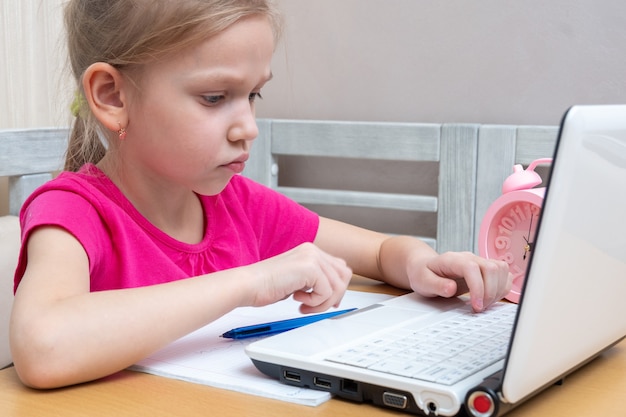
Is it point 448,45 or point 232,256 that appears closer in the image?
point 232,256

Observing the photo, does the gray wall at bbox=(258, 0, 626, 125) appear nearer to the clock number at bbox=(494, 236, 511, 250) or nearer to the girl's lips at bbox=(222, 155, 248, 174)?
the clock number at bbox=(494, 236, 511, 250)

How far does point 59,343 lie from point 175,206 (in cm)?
39

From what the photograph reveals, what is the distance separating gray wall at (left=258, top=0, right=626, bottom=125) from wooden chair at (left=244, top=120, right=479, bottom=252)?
9 centimetres

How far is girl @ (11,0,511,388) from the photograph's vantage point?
0.65m

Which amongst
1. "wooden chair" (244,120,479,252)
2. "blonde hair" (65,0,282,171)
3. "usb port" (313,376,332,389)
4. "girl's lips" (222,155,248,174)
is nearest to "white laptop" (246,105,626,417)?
"usb port" (313,376,332,389)

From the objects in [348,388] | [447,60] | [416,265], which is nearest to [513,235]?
[416,265]

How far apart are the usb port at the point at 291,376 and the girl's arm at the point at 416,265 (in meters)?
0.26

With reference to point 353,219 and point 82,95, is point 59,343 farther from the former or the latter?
point 353,219

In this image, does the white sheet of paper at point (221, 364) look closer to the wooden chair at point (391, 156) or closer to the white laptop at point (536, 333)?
the white laptop at point (536, 333)

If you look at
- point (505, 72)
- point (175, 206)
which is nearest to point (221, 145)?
point (175, 206)

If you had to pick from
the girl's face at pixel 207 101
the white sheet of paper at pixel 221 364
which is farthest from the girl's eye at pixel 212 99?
the white sheet of paper at pixel 221 364

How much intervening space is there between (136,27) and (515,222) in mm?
516

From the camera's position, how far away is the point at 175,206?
998mm

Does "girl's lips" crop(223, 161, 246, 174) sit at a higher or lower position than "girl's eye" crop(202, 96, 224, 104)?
lower
